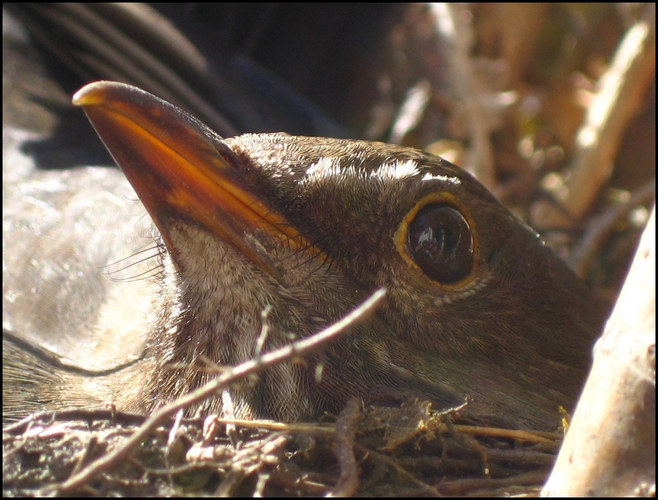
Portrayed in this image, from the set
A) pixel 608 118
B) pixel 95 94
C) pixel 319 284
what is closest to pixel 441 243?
pixel 319 284

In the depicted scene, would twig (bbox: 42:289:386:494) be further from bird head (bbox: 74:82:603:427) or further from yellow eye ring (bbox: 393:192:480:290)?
yellow eye ring (bbox: 393:192:480:290)

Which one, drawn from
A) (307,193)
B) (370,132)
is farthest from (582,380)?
(370,132)

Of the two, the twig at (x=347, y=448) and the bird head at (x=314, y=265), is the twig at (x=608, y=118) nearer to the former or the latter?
the bird head at (x=314, y=265)

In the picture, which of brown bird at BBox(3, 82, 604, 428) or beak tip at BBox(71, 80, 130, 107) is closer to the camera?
beak tip at BBox(71, 80, 130, 107)

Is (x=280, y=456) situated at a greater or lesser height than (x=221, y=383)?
lesser

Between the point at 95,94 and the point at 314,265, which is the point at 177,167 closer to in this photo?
the point at 95,94

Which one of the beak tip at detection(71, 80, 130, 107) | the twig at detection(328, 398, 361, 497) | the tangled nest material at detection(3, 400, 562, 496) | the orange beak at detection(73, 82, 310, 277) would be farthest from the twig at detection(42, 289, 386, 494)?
the beak tip at detection(71, 80, 130, 107)

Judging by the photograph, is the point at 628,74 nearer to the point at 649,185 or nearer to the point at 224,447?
the point at 649,185
